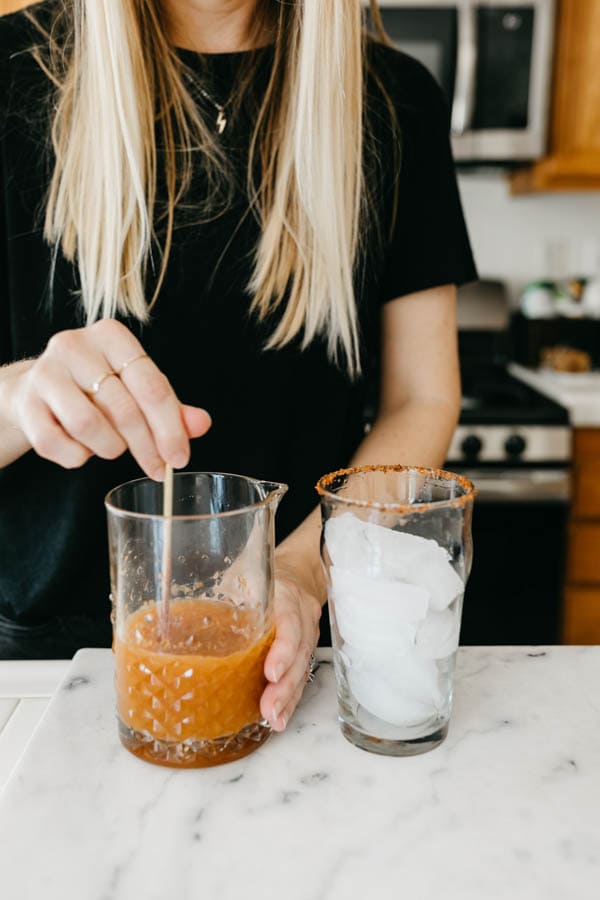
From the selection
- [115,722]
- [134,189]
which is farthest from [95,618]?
[134,189]

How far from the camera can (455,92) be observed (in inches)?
91.2

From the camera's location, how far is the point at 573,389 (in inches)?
90.6

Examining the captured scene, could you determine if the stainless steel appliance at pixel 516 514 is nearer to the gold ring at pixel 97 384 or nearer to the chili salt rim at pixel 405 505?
the chili salt rim at pixel 405 505

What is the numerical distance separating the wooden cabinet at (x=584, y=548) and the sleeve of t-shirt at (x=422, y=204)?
1.17 metres

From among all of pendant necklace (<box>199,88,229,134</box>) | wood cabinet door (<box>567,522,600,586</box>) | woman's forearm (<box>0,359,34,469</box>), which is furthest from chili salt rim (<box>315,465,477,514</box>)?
wood cabinet door (<box>567,522,600,586</box>)

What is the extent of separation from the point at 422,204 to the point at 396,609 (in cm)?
71

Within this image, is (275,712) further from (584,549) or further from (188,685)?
(584,549)

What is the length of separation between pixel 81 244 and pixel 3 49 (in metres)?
0.27

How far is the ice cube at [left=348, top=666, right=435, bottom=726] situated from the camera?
2.07ft

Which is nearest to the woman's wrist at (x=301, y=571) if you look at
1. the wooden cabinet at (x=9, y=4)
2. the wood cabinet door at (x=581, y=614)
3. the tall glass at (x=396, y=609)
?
the tall glass at (x=396, y=609)

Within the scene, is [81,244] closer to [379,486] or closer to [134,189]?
[134,189]

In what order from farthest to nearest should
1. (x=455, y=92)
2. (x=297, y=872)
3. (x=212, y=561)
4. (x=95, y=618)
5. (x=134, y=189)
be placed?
1. (x=455, y=92)
2. (x=95, y=618)
3. (x=134, y=189)
4. (x=212, y=561)
5. (x=297, y=872)

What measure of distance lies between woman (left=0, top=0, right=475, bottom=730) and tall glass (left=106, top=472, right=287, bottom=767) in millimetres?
410

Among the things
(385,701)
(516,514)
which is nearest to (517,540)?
(516,514)
